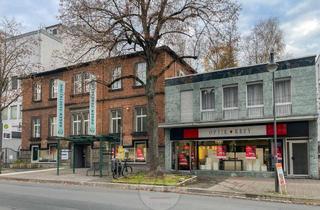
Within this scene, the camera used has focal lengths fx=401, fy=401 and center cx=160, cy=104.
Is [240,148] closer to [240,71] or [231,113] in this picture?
[231,113]

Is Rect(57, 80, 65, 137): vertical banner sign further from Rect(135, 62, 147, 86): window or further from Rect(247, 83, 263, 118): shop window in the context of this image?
Rect(247, 83, 263, 118): shop window

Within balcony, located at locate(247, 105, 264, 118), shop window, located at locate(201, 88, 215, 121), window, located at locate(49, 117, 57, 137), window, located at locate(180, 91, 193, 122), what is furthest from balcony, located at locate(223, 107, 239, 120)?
window, located at locate(49, 117, 57, 137)

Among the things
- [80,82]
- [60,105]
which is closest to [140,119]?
[60,105]

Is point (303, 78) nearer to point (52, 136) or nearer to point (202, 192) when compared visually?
point (202, 192)

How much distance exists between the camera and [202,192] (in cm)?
1870

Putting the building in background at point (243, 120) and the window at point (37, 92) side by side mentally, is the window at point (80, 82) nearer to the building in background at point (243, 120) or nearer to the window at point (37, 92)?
the window at point (37, 92)

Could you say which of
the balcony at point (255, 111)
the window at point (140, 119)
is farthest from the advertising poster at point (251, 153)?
the window at point (140, 119)

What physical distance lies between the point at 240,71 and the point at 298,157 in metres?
6.46

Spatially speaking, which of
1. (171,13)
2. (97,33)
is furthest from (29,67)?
(171,13)

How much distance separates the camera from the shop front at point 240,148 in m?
23.5

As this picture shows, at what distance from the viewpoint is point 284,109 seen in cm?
2400

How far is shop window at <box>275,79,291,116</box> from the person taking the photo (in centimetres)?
2394

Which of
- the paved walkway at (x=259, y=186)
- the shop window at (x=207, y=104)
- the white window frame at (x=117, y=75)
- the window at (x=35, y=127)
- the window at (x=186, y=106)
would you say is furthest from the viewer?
the window at (x=35, y=127)

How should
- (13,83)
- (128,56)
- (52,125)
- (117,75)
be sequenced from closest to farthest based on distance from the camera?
(128,56) → (117,75) → (52,125) → (13,83)
